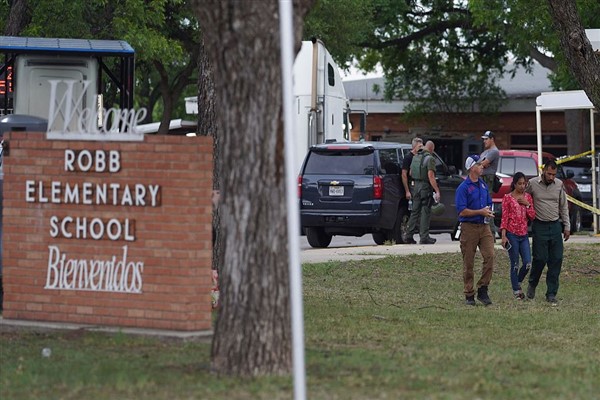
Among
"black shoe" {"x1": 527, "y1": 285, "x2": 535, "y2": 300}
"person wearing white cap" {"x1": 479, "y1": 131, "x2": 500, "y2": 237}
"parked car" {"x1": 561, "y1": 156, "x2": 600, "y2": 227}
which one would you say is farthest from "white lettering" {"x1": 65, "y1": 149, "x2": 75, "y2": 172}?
"parked car" {"x1": 561, "y1": 156, "x2": 600, "y2": 227}

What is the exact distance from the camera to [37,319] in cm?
1101

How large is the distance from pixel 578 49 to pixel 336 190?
21.0ft

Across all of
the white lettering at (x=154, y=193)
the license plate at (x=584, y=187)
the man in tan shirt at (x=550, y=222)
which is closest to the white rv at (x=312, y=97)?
the license plate at (x=584, y=187)

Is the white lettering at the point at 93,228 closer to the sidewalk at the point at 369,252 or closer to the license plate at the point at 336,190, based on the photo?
the sidewalk at the point at 369,252

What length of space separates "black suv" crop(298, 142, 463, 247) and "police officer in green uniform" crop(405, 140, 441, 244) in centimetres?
44

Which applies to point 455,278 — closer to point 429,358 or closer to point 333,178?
point 333,178

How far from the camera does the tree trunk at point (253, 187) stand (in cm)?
864

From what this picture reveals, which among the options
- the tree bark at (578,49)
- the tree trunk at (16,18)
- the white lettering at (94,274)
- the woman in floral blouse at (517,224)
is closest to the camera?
the white lettering at (94,274)

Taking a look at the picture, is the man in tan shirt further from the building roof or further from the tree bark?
the building roof

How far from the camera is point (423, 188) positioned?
73.3 feet

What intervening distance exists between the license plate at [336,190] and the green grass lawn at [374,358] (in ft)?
23.2

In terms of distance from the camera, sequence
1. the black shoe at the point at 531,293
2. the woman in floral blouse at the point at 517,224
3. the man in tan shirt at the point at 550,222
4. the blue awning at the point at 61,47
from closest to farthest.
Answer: the man in tan shirt at the point at 550,222
the woman in floral blouse at the point at 517,224
the black shoe at the point at 531,293
the blue awning at the point at 61,47

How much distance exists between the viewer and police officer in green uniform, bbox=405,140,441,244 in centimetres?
2234

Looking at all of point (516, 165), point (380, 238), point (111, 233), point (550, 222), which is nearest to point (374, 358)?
point (111, 233)
